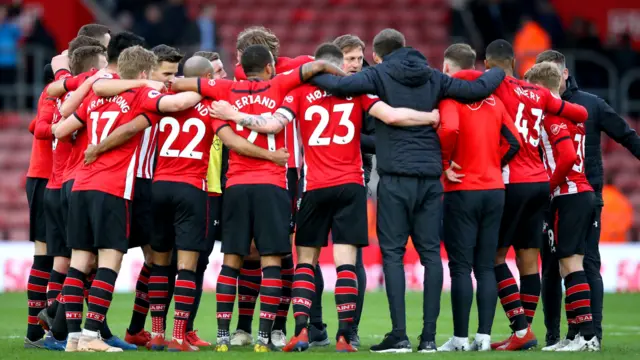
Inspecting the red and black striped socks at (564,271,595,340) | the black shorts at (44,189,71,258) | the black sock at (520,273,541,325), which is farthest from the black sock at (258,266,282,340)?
the red and black striped socks at (564,271,595,340)

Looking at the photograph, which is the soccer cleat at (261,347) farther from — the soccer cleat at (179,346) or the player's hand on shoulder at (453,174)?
the player's hand on shoulder at (453,174)

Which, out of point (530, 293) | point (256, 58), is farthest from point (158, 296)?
point (530, 293)

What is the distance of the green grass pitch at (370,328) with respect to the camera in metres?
8.89

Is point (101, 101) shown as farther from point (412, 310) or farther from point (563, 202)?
point (412, 310)

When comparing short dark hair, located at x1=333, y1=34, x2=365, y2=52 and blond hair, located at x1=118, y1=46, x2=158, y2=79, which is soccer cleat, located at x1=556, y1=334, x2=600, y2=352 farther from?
blond hair, located at x1=118, y1=46, x2=158, y2=79

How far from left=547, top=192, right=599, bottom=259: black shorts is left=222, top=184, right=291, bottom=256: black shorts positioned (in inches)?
95.7

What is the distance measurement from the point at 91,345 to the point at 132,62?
91.1 inches

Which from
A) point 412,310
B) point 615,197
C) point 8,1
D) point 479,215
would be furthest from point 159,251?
point 8,1

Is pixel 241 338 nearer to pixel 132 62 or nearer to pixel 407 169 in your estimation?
pixel 407 169

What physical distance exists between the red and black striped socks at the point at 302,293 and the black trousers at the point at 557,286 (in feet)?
7.47

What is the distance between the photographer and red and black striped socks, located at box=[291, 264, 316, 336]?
9.36 m

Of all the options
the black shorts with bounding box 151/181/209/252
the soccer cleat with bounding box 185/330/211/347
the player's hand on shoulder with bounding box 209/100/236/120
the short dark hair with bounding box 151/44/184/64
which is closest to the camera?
the player's hand on shoulder with bounding box 209/100/236/120

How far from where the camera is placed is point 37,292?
1033 centimetres

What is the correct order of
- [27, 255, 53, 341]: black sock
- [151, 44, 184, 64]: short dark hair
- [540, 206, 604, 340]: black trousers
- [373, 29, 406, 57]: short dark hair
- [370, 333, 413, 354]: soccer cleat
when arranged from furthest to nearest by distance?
[540, 206, 604, 340]: black trousers < [27, 255, 53, 341]: black sock < [151, 44, 184, 64]: short dark hair < [373, 29, 406, 57]: short dark hair < [370, 333, 413, 354]: soccer cleat
